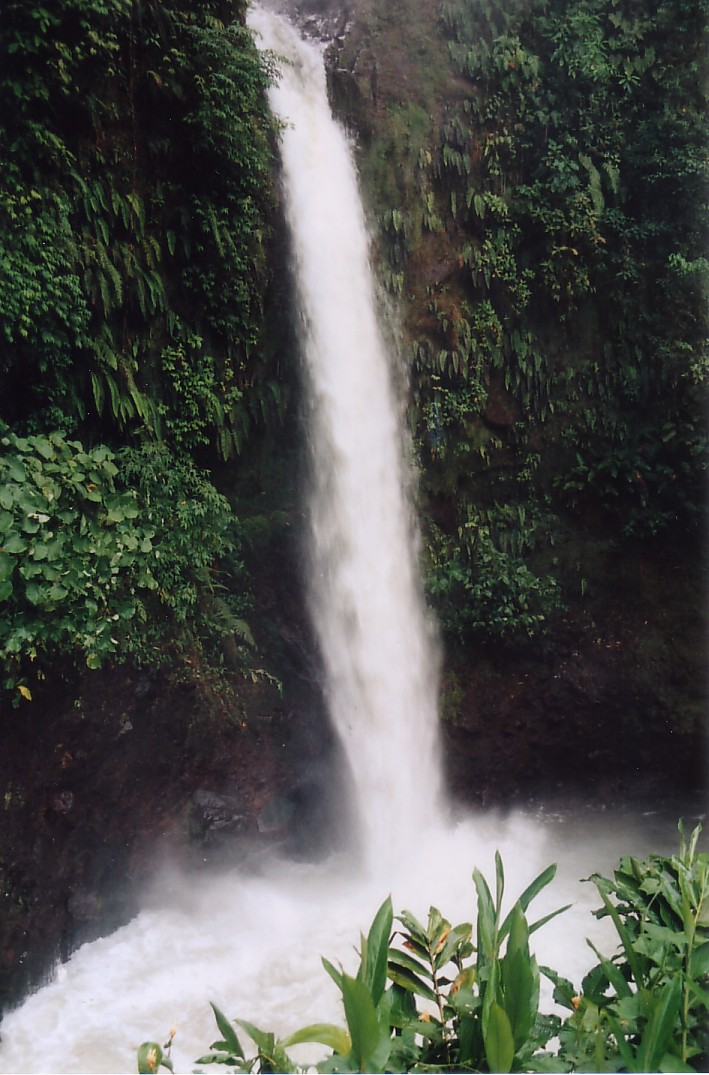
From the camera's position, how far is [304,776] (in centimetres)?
536

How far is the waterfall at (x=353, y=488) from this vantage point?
5.20 m

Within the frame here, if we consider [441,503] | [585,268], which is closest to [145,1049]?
[441,503]

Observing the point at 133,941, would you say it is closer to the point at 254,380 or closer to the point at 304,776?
the point at 304,776

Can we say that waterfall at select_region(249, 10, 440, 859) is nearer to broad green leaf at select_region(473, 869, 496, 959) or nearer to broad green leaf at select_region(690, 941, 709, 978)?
broad green leaf at select_region(473, 869, 496, 959)

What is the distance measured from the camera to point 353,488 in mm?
5387

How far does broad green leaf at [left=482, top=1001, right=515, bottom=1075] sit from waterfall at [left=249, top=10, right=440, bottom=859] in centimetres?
408

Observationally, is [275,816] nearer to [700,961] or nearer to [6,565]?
[6,565]

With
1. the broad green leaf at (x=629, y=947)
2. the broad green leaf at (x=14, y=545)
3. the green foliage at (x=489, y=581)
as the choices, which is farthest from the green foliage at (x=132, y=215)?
the broad green leaf at (x=629, y=947)

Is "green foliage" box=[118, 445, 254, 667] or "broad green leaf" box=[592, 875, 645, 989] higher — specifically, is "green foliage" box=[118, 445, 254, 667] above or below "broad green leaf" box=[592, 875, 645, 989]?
above

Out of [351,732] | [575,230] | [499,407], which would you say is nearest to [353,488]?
[499,407]

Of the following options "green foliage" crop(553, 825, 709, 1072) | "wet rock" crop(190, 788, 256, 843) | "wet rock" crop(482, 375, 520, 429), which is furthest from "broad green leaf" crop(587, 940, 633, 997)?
"wet rock" crop(482, 375, 520, 429)

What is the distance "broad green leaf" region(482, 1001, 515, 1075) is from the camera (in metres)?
1.30

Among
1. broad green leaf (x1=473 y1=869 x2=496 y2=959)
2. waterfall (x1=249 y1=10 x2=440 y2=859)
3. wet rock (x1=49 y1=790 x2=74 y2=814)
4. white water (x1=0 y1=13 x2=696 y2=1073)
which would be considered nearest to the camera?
broad green leaf (x1=473 y1=869 x2=496 y2=959)

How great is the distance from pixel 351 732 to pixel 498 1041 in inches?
164
